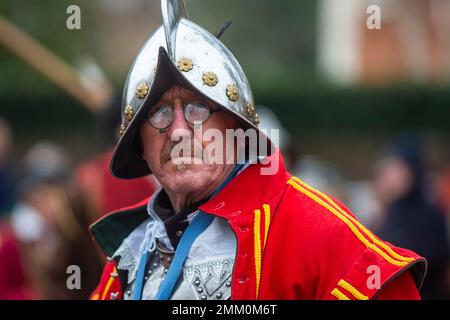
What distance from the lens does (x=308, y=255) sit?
11.5 ft

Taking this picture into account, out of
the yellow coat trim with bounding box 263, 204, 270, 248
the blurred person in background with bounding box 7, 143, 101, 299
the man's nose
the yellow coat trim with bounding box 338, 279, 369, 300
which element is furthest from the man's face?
the blurred person in background with bounding box 7, 143, 101, 299

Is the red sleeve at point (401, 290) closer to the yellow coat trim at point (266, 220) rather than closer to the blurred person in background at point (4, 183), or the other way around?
the yellow coat trim at point (266, 220)

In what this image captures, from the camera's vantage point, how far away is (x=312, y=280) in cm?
352

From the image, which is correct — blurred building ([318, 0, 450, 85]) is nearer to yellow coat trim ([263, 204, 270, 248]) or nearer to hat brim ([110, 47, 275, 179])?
hat brim ([110, 47, 275, 179])

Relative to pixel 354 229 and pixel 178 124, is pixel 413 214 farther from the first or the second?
pixel 178 124

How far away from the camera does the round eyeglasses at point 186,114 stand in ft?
12.0

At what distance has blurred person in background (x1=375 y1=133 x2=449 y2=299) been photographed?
24.0 feet

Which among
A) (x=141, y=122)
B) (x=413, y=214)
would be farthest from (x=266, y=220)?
(x=413, y=214)

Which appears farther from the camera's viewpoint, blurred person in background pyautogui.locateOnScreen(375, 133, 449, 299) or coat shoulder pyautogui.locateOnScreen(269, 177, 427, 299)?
blurred person in background pyautogui.locateOnScreen(375, 133, 449, 299)

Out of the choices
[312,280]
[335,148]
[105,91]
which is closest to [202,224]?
[312,280]

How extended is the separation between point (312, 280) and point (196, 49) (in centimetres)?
90

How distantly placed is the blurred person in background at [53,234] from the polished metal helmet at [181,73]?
3.49m

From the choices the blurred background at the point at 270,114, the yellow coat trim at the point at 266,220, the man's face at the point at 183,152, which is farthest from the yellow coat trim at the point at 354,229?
the blurred background at the point at 270,114

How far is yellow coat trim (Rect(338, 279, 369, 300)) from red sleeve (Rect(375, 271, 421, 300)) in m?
0.06
